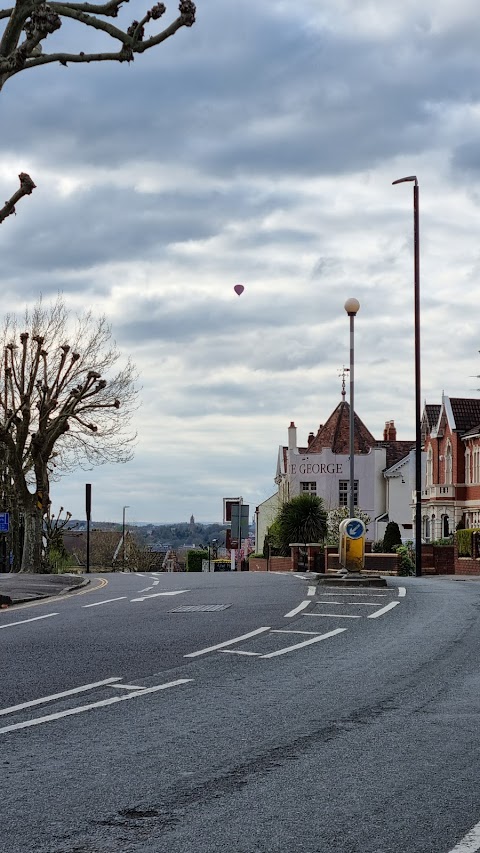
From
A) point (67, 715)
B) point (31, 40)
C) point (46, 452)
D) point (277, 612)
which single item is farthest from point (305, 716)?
point (46, 452)

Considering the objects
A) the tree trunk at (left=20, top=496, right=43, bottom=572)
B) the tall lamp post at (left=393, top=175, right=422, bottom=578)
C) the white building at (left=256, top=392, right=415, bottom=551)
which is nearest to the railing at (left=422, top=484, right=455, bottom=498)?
the white building at (left=256, top=392, right=415, bottom=551)

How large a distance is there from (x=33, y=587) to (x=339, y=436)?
5897 cm

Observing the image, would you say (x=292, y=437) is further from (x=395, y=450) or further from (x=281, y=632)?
(x=281, y=632)

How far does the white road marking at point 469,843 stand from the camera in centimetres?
528

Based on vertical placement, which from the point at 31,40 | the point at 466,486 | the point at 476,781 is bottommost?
the point at 476,781

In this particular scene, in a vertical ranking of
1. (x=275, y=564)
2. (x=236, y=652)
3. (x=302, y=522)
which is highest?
(x=302, y=522)

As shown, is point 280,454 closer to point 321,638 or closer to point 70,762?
point 321,638

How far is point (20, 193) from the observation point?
66.8ft

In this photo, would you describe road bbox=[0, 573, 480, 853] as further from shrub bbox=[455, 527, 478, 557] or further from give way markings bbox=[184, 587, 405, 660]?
shrub bbox=[455, 527, 478, 557]

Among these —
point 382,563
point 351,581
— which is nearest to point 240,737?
point 351,581

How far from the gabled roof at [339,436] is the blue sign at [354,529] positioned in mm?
55228

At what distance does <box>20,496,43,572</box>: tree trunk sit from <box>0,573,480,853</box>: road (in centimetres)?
2742

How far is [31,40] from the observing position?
17.1 metres

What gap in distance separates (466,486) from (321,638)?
4727cm
